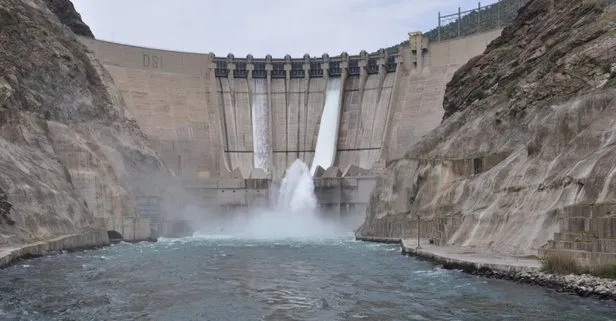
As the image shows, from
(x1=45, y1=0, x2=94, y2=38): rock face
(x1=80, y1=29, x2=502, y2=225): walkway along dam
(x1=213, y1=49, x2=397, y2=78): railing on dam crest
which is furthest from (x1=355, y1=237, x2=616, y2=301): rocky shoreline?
(x1=45, y1=0, x2=94, y2=38): rock face

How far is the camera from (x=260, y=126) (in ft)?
262

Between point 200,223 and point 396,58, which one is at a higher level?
point 396,58

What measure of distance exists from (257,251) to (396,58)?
42.0 metres

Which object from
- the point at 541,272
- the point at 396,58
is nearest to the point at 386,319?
the point at 541,272

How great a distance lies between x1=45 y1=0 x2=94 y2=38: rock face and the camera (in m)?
73.4

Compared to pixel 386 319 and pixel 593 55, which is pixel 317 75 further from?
pixel 386 319

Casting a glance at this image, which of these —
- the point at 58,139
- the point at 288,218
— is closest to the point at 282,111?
the point at 288,218

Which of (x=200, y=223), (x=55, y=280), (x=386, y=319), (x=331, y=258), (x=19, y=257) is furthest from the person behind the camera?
(x=200, y=223)

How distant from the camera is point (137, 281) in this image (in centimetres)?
2534

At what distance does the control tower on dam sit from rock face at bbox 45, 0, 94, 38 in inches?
132

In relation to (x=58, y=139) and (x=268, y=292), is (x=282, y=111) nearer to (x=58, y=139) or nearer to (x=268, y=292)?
(x=58, y=139)

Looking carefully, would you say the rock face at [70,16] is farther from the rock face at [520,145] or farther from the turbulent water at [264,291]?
the turbulent water at [264,291]

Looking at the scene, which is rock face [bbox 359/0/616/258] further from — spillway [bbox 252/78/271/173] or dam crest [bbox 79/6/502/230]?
spillway [bbox 252/78/271/173]

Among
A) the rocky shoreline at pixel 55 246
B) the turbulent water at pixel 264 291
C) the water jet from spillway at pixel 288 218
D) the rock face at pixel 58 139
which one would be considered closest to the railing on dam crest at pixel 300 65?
the water jet from spillway at pixel 288 218
